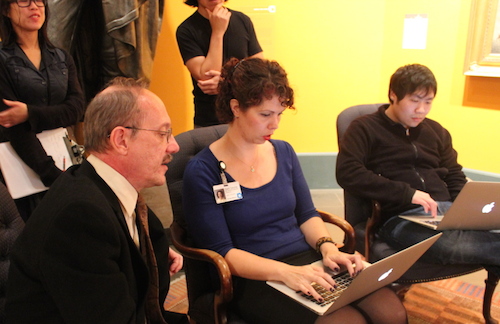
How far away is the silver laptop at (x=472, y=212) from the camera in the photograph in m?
1.68

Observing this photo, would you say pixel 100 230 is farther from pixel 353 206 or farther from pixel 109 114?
pixel 353 206

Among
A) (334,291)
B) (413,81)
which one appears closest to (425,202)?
(413,81)

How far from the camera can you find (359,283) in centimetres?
127

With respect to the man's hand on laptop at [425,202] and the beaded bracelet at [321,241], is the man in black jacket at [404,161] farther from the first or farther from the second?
the beaded bracelet at [321,241]

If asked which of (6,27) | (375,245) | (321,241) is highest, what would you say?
(6,27)

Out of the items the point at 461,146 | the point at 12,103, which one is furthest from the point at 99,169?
the point at 461,146

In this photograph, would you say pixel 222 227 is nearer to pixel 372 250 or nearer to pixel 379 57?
pixel 372 250

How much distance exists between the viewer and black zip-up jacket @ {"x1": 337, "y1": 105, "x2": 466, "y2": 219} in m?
2.01

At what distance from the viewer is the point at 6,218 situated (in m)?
1.39

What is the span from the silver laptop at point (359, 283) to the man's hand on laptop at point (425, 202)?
498mm

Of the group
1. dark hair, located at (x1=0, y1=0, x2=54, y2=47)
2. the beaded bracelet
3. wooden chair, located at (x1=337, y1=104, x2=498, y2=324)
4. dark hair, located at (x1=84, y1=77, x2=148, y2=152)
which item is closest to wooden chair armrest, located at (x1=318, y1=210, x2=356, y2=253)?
the beaded bracelet

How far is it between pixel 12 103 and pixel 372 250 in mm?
1719

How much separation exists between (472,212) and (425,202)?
206mm

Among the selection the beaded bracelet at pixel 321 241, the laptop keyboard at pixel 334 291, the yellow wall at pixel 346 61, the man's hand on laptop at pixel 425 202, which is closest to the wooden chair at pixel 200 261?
the beaded bracelet at pixel 321 241
